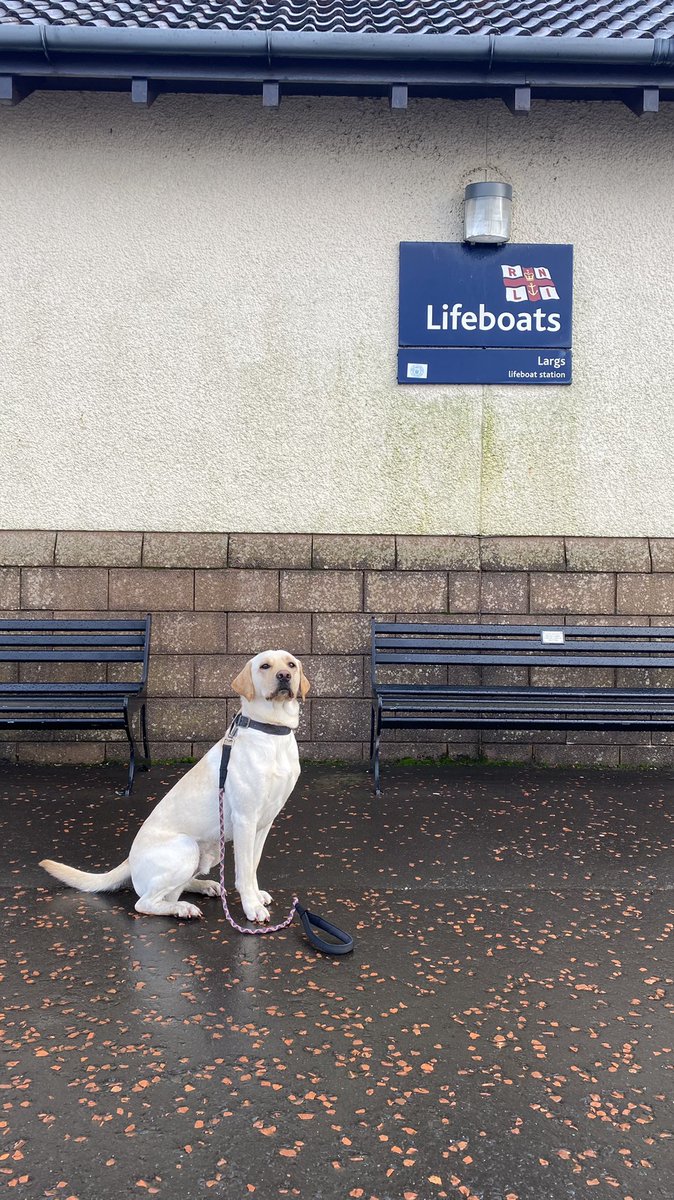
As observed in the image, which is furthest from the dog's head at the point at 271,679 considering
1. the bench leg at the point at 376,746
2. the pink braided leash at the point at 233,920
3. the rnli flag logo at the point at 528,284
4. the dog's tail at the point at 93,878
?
the rnli flag logo at the point at 528,284

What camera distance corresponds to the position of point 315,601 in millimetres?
7484

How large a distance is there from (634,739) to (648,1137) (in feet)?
16.0

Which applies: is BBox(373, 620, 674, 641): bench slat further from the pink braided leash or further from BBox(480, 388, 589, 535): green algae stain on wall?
the pink braided leash

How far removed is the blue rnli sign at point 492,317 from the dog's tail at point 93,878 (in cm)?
420

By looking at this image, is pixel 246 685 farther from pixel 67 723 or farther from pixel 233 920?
pixel 67 723

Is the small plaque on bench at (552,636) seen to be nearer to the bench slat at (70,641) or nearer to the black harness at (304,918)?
the bench slat at (70,641)

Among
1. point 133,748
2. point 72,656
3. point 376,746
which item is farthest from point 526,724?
point 72,656

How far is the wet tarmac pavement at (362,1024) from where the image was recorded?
8.89 feet

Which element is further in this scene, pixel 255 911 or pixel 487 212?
pixel 487 212

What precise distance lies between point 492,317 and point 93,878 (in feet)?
15.7

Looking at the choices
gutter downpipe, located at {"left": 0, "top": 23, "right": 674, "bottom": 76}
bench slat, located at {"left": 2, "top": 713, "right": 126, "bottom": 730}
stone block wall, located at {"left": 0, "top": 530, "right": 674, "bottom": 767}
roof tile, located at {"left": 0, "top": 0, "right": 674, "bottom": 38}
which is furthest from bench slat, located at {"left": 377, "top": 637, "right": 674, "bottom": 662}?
roof tile, located at {"left": 0, "top": 0, "right": 674, "bottom": 38}

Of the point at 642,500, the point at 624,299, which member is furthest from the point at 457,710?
the point at 624,299

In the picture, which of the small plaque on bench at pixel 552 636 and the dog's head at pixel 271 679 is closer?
the dog's head at pixel 271 679

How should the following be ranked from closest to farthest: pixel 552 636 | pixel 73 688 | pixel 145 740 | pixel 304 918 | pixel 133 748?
pixel 304 918 → pixel 133 748 → pixel 73 688 → pixel 145 740 → pixel 552 636
